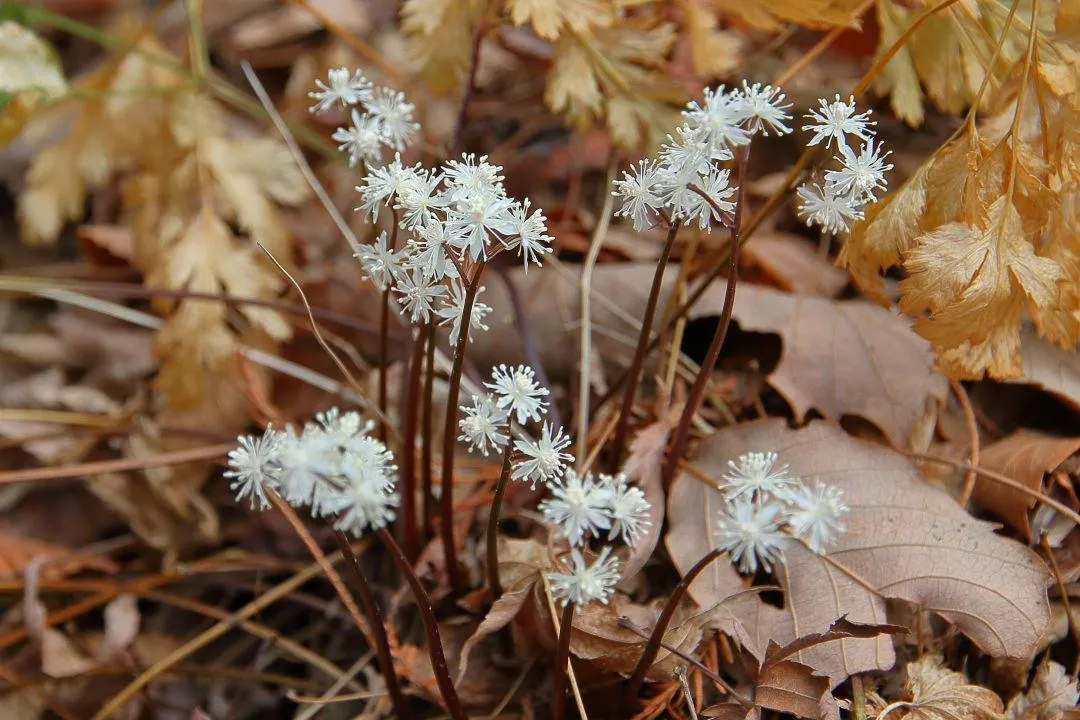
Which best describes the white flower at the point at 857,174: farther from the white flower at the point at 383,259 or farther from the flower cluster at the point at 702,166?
the white flower at the point at 383,259

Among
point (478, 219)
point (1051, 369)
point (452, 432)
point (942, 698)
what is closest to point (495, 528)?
point (452, 432)

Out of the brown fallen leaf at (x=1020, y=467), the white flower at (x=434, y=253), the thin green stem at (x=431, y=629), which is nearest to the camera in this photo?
the white flower at (x=434, y=253)

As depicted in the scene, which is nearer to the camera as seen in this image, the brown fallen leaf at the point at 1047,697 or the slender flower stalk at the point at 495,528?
the slender flower stalk at the point at 495,528

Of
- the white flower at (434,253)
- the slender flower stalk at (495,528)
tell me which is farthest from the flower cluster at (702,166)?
the slender flower stalk at (495,528)

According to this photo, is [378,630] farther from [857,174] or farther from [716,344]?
[857,174]

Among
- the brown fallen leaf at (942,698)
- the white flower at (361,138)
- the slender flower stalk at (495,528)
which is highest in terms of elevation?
the white flower at (361,138)
